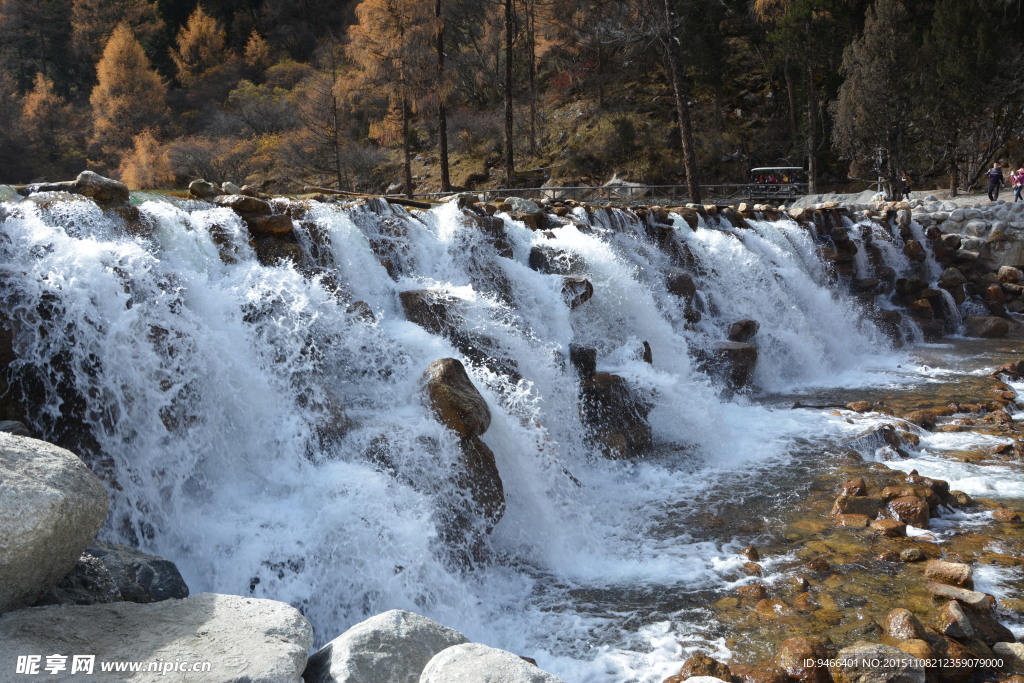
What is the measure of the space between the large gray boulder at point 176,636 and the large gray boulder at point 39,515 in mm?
147

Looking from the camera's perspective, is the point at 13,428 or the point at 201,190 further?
the point at 201,190

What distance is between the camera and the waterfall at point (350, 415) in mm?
4879

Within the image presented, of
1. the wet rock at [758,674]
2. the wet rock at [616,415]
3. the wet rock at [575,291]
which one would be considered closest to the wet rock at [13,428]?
the wet rock at [758,674]

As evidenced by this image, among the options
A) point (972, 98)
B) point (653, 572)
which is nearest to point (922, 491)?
point (653, 572)

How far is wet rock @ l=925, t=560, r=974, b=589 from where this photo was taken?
4.89m

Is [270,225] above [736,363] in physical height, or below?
above

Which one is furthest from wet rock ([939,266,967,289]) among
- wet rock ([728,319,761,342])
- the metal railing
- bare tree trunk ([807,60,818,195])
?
bare tree trunk ([807,60,818,195])

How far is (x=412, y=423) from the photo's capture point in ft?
19.8

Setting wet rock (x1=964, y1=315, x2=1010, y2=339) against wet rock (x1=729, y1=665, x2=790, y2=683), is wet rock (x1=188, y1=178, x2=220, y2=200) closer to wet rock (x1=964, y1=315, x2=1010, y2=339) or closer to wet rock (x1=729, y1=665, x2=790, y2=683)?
wet rock (x1=729, y1=665, x2=790, y2=683)

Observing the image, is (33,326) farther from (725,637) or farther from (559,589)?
(725,637)

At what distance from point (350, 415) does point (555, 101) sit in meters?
26.9

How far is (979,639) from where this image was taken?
4.37 meters

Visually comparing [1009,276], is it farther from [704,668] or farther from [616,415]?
[704,668]

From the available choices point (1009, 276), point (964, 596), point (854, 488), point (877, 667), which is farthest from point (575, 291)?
point (1009, 276)
